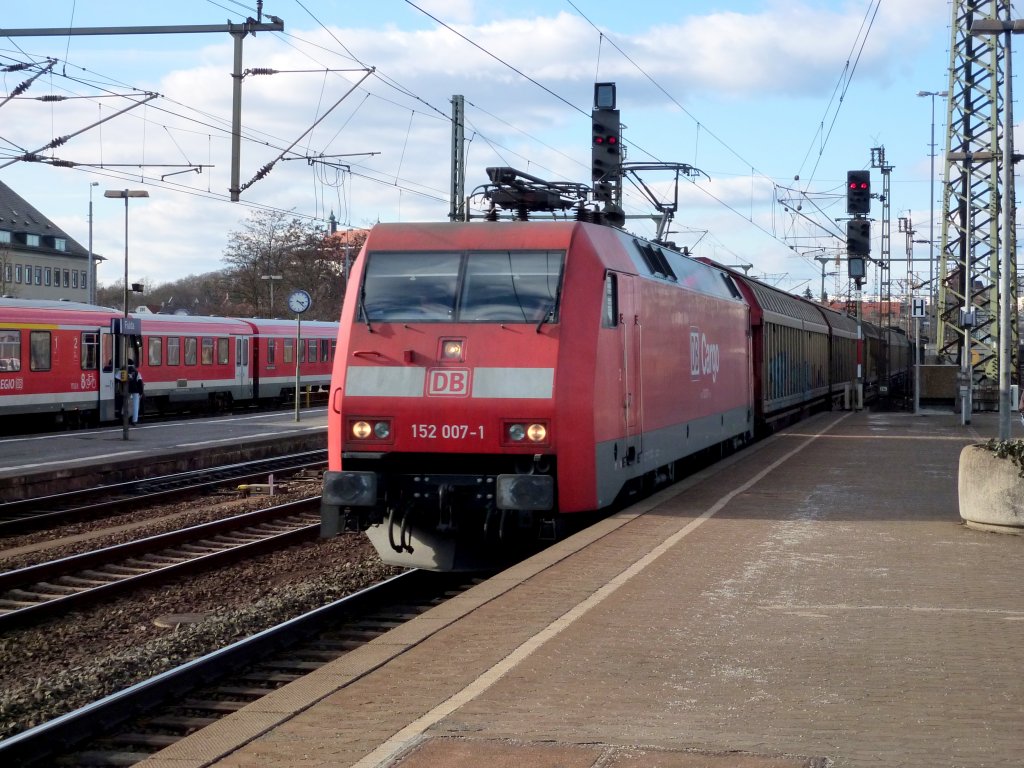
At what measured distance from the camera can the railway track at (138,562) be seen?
34.6ft

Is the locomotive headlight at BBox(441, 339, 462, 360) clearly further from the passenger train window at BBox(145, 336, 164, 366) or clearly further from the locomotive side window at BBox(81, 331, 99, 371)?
the passenger train window at BBox(145, 336, 164, 366)

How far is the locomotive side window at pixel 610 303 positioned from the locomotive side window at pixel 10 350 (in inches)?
778

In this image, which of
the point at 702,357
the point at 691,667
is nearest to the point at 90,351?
the point at 702,357

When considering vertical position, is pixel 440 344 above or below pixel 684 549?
above

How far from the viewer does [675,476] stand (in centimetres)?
1688

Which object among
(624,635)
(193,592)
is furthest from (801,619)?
(193,592)

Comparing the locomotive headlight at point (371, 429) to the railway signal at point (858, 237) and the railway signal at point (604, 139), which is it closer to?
the railway signal at point (604, 139)

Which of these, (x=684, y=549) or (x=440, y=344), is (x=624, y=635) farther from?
(x=440, y=344)

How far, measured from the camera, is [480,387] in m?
10.7

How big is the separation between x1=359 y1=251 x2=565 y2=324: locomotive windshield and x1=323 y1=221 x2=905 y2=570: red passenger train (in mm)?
12

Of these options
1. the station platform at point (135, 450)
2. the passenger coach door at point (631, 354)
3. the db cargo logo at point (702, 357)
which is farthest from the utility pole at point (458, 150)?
the passenger coach door at point (631, 354)

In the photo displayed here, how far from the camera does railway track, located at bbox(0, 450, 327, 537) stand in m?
15.7

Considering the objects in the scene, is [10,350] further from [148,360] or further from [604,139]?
[604,139]

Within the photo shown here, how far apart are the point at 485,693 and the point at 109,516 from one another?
11.7 meters
